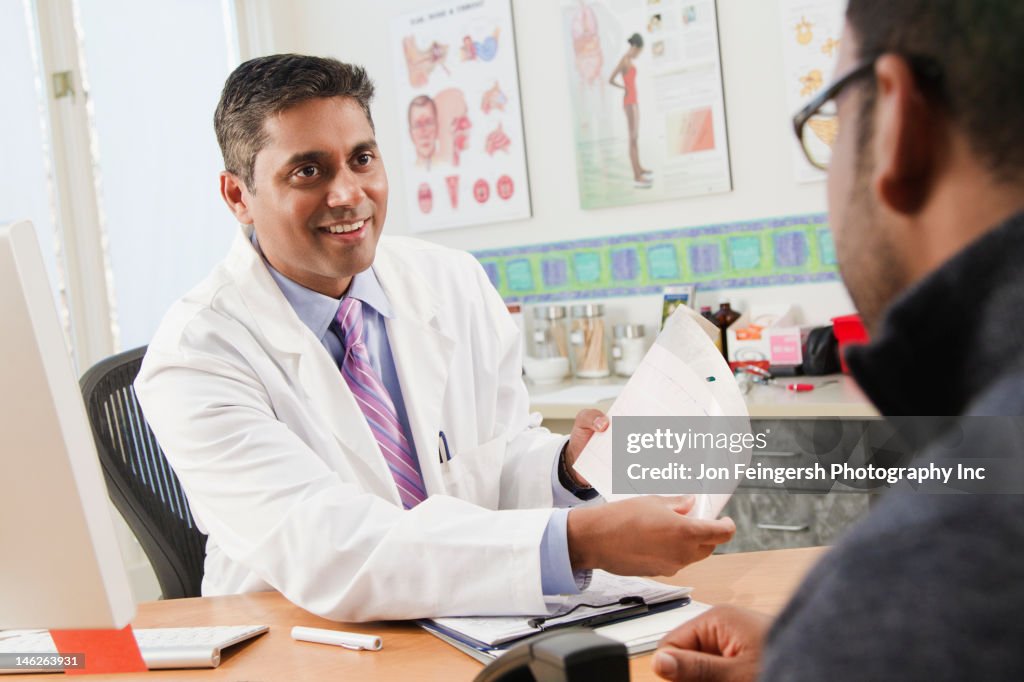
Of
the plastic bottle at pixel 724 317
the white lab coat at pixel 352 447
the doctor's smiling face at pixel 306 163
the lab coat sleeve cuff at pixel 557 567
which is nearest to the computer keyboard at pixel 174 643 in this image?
the white lab coat at pixel 352 447

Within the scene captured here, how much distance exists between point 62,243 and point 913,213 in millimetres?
2977

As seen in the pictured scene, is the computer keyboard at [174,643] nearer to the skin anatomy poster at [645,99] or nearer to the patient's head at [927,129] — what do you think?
the patient's head at [927,129]

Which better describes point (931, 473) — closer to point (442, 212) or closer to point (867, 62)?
point (867, 62)

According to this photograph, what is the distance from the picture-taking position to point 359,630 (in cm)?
123

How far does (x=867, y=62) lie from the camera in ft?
1.80

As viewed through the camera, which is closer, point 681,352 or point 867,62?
point 867,62

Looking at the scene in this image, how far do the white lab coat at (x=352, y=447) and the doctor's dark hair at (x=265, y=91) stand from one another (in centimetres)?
19

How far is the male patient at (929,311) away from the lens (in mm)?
388

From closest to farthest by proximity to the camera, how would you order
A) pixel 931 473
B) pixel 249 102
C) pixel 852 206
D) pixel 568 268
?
pixel 931 473 → pixel 852 206 → pixel 249 102 → pixel 568 268

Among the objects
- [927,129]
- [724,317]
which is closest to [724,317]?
[724,317]

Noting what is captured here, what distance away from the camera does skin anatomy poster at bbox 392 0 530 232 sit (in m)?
3.55

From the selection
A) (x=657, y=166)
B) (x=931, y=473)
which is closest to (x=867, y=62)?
(x=931, y=473)

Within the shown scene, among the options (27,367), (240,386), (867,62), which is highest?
(867,62)

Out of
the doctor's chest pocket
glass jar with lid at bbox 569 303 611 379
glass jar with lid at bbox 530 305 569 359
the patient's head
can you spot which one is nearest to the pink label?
glass jar with lid at bbox 569 303 611 379
